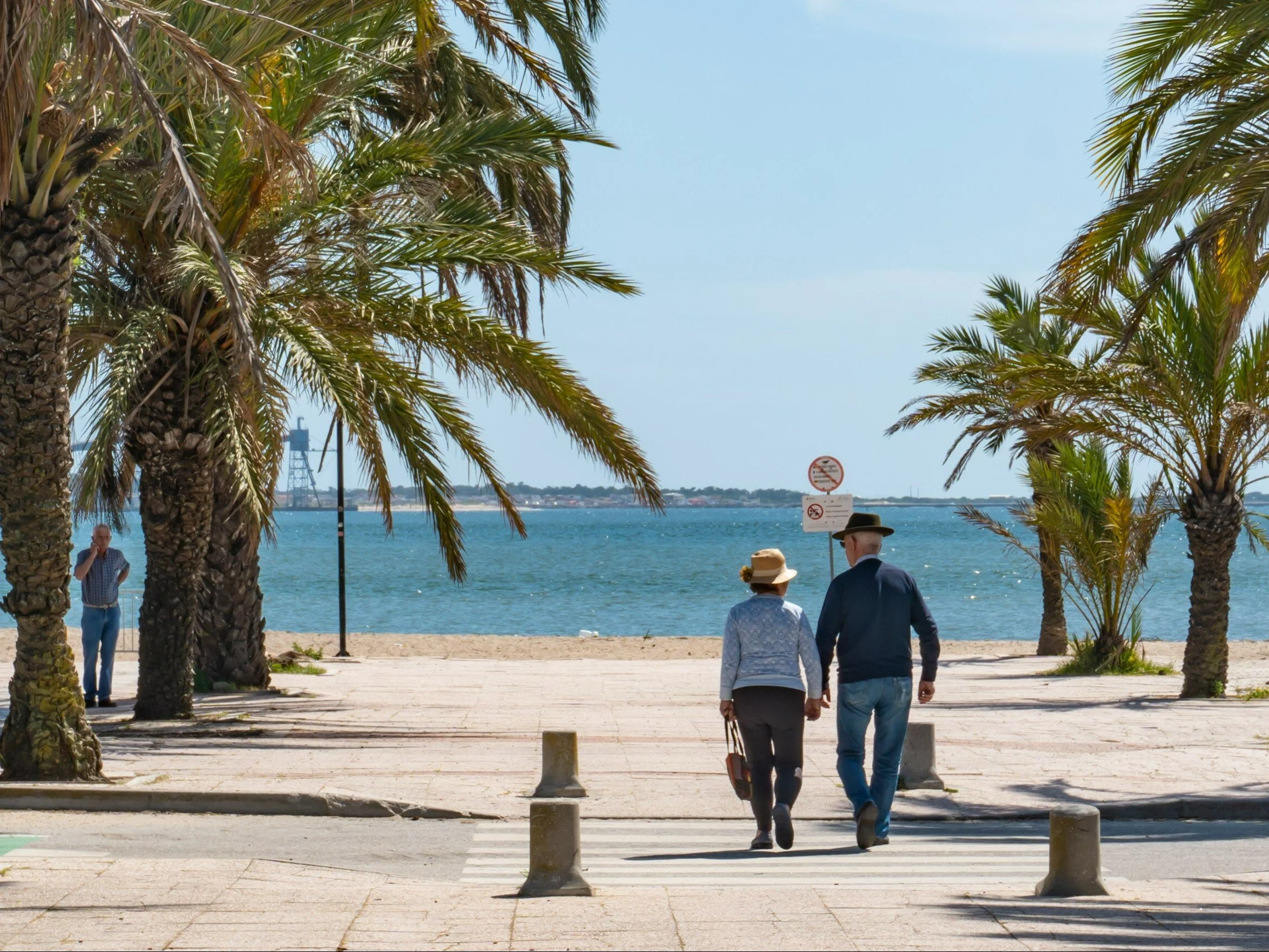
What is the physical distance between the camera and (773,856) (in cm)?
785

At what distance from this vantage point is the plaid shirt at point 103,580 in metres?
15.3

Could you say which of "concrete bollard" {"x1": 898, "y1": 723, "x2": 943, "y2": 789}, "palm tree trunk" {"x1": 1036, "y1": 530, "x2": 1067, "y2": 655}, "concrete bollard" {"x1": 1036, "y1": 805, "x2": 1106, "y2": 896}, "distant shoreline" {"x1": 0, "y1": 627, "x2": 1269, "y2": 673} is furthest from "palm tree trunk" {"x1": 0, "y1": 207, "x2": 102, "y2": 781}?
"palm tree trunk" {"x1": 1036, "y1": 530, "x2": 1067, "y2": 655}

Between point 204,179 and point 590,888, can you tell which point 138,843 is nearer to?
point 590,888

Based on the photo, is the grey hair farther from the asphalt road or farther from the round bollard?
the round bollard

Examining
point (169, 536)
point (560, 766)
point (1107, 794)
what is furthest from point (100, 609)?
point (1107, 794)

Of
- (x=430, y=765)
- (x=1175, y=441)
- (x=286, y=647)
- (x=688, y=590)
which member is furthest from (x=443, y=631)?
(x=430, y=765)

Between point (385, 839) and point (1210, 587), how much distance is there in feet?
40.1

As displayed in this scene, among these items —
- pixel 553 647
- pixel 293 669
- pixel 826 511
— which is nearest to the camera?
pixel 826 511

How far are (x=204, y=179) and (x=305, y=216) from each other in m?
1.00

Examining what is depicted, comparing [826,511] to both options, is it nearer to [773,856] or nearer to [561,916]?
[773,856]

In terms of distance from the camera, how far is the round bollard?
255 inches

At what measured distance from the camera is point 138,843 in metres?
7.91

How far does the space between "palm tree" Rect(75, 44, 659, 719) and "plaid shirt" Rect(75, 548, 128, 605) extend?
1940 millimetres

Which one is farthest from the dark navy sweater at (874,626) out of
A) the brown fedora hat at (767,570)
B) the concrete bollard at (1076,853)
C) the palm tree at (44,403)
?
the palm tree at (44,403)
